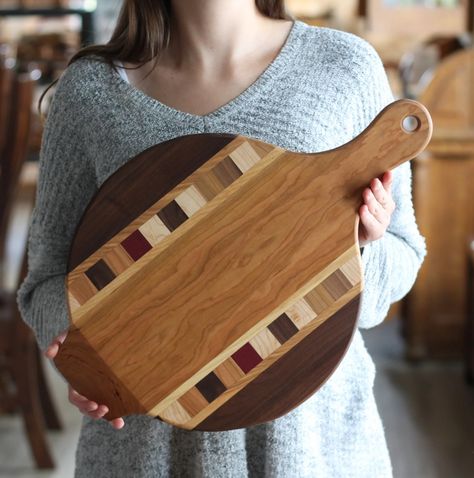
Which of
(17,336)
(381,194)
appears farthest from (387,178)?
(17,336)

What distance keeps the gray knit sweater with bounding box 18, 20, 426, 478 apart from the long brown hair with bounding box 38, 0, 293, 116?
0.03m

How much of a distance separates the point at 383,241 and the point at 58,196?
39 centimetres

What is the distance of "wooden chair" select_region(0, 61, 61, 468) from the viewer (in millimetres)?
2812

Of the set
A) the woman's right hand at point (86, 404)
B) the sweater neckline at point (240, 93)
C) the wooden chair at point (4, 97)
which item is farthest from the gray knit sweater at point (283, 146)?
the wooden chair at point (4, 97)

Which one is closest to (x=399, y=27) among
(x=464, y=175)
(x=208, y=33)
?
(x=464, y=175)

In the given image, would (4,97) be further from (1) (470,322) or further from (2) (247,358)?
(2) (247,358)

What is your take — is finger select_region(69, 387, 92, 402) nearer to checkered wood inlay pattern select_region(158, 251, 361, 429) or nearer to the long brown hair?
checkered wood inlay pattern select_region(158, 251, 361, 429)

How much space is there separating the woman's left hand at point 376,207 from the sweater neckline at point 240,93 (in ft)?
0.74

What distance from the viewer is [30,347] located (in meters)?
2.83

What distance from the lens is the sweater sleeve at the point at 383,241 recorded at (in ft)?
3.53

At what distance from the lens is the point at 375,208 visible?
2.92 feet

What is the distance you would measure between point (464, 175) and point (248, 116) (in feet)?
8.41

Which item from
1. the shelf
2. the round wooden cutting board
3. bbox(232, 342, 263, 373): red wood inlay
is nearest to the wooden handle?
the round wooden cutting board

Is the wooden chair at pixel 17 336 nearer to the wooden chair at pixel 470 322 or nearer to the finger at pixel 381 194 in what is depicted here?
the wooden chair at pixel 470 322
